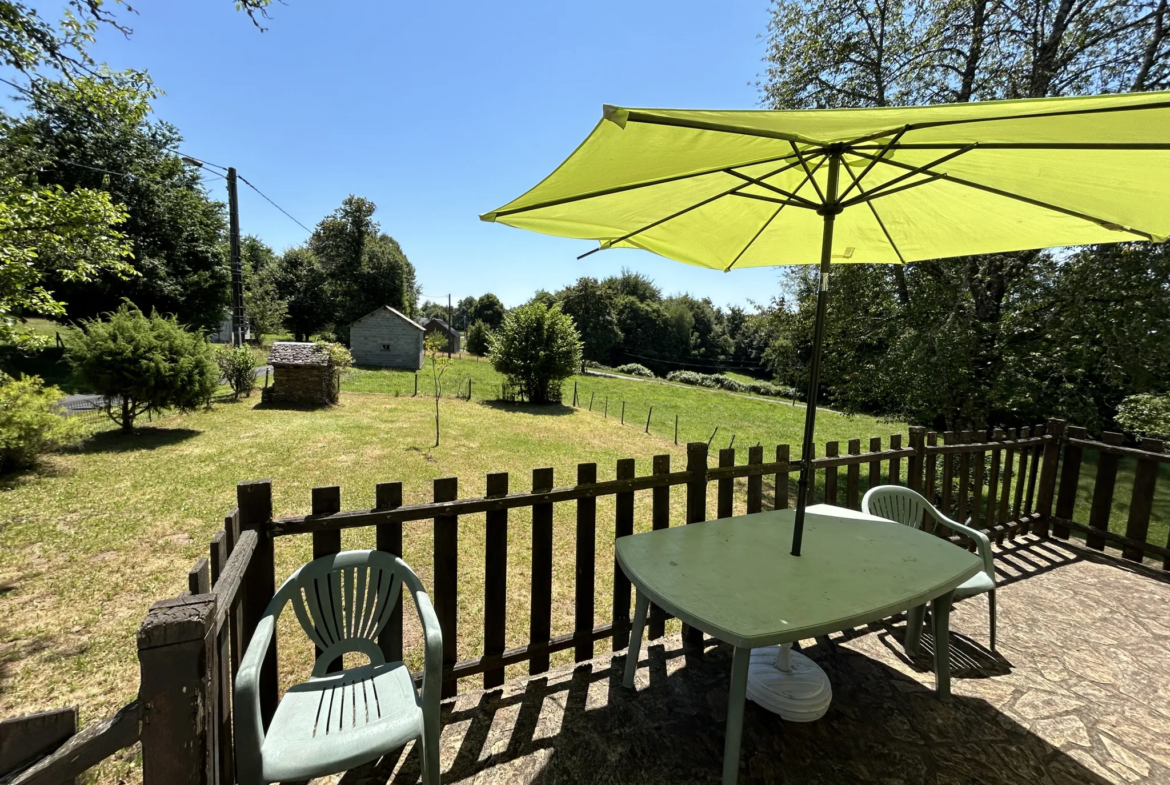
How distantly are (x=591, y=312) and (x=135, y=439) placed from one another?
33138 millimetres

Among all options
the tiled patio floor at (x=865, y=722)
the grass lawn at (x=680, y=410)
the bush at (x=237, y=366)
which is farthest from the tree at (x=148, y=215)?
the tiled patio floor at (x=865, y=722)

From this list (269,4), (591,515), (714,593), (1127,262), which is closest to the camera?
(714,593)

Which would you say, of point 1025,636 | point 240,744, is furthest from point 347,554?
point 1025,636

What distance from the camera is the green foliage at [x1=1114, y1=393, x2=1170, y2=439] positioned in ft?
17.6

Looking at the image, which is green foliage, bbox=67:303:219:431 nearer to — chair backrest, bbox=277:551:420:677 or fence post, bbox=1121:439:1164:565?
chair backrest, bbox=277:551:420:677

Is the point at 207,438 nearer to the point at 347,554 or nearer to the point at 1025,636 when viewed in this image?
the point at 347,554

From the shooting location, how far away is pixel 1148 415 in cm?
556

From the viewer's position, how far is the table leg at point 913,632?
263 centimetres

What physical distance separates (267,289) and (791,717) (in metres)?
36.9

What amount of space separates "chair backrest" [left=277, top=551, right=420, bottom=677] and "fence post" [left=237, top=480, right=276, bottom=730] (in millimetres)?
114

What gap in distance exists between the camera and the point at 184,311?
20.6m

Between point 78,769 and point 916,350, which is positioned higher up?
point 916,350

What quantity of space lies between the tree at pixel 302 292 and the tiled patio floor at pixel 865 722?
126 feet

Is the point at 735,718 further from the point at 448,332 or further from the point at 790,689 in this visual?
the point at 448,332
